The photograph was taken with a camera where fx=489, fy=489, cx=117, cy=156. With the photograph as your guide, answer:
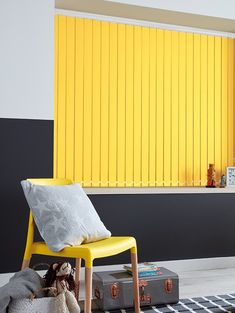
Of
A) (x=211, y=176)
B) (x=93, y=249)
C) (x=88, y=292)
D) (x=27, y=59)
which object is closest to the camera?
(x=88, y=292)

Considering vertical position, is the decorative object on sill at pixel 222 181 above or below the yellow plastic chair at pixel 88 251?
above

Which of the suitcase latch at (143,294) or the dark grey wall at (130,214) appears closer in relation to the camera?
the suitcase latch at (143,294)

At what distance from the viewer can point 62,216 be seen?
277 cm

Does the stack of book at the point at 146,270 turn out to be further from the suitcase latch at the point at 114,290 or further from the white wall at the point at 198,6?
the white wall at the point at 198,6

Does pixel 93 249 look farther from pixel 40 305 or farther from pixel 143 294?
pixel 143 294

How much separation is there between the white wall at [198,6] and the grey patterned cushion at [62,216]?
5.66 feet

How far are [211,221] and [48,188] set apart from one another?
6.27 feet

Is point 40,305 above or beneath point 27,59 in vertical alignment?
beneath

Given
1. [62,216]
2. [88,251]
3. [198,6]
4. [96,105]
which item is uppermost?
[198,6]

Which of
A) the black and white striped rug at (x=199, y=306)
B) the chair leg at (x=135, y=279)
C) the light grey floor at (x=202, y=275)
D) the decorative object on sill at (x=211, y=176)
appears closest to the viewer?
the chair leg at (x=135, y=279)

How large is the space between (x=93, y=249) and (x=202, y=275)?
1.71 m

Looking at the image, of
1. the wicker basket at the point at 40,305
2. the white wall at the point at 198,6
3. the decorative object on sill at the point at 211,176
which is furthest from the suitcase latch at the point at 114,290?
the white wall at the point at 198,6

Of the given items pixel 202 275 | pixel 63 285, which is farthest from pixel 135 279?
pixel 202 275

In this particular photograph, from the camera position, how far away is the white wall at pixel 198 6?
3895mm
